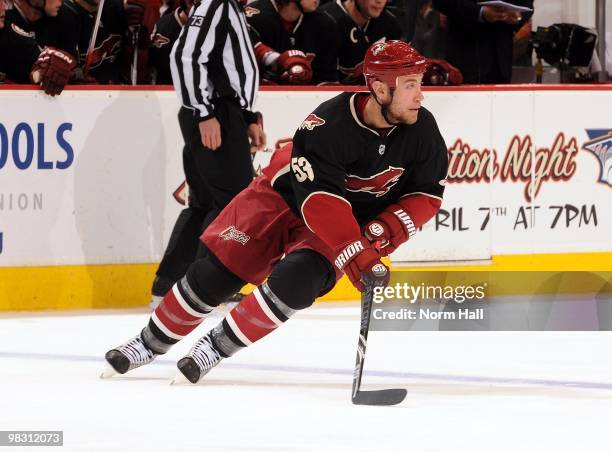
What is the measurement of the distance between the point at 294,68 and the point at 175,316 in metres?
2.25

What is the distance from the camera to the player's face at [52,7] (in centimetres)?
555

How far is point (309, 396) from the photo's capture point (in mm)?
3459

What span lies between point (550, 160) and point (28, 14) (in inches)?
94.4

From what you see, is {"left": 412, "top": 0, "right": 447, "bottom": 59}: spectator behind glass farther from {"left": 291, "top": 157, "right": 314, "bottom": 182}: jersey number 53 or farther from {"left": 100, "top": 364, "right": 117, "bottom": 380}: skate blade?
{"left": 100, "top": 364, "right": 117, "bottom": 380}: skate blade

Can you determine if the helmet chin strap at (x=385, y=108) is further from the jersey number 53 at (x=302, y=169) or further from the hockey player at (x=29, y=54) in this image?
the hockey player at (x=29, y=54)

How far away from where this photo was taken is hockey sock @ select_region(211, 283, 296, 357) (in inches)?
136

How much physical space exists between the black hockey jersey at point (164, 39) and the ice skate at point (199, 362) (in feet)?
8.03

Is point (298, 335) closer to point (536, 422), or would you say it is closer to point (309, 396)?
point (309, 396)

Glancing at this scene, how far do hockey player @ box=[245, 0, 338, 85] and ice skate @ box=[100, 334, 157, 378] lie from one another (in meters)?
2.24

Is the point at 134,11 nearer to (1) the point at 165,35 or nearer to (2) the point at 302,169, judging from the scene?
(1) the point at 165,35

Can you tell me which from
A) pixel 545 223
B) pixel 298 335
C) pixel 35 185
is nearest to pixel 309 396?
pixel 298 335

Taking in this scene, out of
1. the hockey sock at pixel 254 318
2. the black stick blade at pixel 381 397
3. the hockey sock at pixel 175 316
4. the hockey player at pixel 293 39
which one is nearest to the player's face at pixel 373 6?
the hockey player at pixel 293 39
